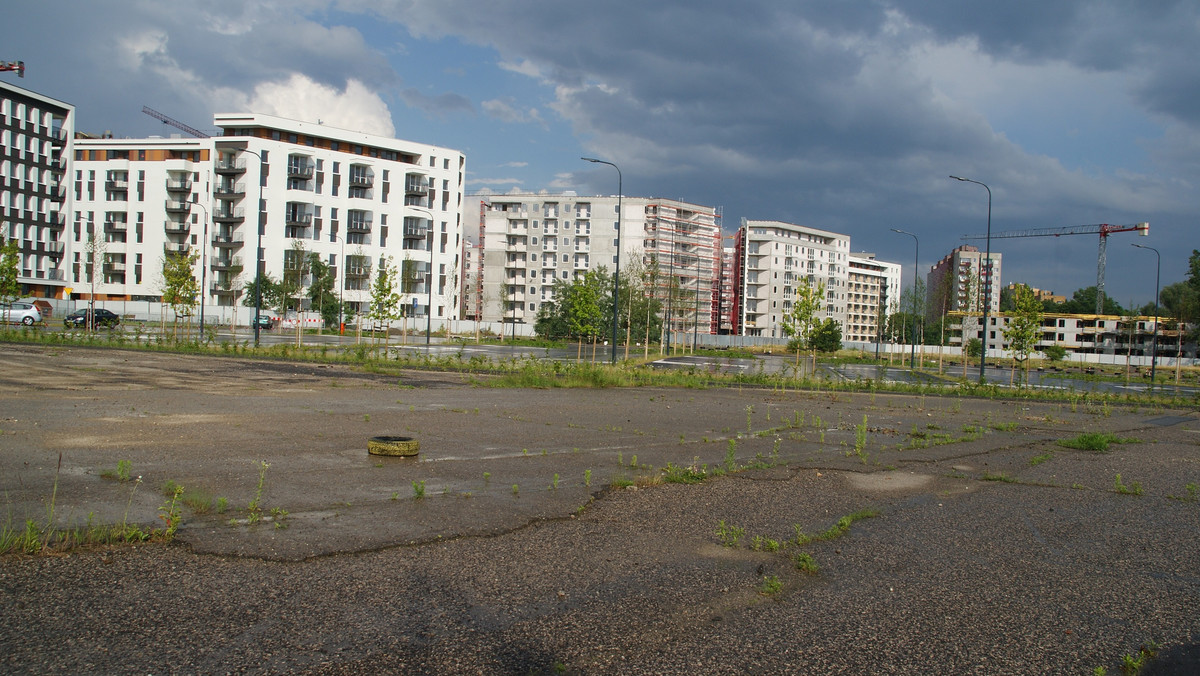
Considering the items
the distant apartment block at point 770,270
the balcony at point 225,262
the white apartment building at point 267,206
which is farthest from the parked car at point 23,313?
the distant apartment block at point 770,270

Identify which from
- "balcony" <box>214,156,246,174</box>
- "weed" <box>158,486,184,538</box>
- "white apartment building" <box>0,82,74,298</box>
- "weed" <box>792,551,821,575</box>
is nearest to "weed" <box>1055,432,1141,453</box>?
"weed" <box>792,551,821,575</box>

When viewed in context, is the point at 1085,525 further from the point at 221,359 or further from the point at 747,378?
the point at 221,359

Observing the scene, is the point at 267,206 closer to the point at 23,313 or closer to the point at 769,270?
the point at 23,313

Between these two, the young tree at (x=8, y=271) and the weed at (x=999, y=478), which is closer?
the weed at (x=999, y=478)

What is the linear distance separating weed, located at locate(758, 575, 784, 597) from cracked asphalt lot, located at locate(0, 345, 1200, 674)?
1cm

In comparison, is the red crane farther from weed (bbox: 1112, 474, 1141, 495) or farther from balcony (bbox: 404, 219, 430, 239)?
weed (bbox: 1112, 474, 1141, 495)

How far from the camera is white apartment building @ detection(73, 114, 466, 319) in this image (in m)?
81.8

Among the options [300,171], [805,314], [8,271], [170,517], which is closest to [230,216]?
[300,171]

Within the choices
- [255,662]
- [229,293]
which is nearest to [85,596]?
[255,662]

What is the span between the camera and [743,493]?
316 inches

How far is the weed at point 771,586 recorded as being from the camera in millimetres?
4902

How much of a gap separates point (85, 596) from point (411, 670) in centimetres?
214

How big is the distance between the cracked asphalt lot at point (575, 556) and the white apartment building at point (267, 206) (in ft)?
239

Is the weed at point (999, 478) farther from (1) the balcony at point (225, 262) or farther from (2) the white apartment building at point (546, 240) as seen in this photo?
(2) the white apartment building at point (546, 240)
